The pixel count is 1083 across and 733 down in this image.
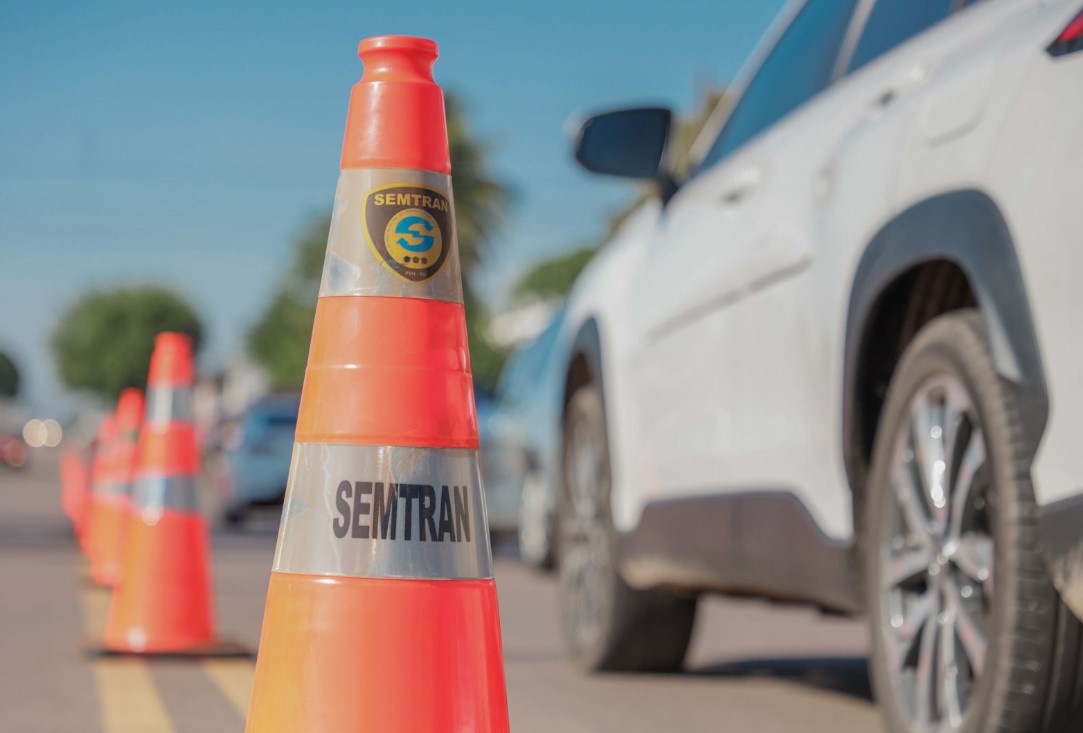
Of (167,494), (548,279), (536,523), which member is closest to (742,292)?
(167,494)

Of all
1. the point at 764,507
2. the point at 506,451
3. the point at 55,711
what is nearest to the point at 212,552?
the point at 506,451

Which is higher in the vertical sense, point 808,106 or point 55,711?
point 808,106

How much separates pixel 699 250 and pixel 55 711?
7.50 ft

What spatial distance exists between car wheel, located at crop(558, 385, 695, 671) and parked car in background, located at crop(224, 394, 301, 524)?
1233cm

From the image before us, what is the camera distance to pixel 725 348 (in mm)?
5090

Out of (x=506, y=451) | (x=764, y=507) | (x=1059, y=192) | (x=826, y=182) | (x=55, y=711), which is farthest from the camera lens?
(x=506, y=451)

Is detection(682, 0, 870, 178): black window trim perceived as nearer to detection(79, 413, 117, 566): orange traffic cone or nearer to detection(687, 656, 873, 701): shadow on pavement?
detection(687, 656, 873, 701): shadow on pavement

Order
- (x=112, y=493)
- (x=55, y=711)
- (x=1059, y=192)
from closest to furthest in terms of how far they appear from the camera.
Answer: (x=1059, y=192) < (x=55, y=711) < (x=112, y=493)

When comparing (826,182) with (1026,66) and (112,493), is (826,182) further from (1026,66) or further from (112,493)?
(112,493)

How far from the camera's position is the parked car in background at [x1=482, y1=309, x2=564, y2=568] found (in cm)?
1287

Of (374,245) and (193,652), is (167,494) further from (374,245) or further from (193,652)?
(374,245)

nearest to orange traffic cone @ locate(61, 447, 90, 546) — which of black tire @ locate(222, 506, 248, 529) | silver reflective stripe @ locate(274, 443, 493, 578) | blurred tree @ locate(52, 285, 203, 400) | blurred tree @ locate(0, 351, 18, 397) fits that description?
black tire @ locate(222, 506, 248, 529)

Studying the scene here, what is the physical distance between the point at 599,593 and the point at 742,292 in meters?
1.79

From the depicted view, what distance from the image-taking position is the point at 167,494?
6.91 m
